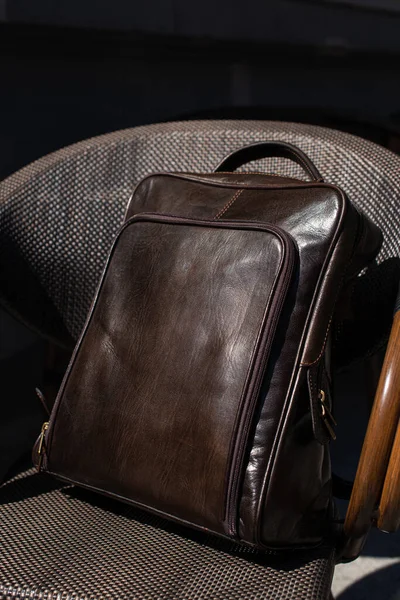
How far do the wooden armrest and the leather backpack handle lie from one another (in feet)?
1.12

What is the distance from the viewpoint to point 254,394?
93cm

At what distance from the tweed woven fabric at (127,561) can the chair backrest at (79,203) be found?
396 millimetres

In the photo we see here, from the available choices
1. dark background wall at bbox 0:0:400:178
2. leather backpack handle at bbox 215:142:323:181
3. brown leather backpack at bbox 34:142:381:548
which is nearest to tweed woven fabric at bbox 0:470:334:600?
brown leather backpack at bbox 34:142:381:548

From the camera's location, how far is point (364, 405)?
2.33 m

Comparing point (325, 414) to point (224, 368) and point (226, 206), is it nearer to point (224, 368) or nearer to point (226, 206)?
point (224, 368)

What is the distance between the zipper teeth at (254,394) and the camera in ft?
3.03

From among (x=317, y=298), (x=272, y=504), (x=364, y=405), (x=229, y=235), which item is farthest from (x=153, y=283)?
(x=364, y=405)

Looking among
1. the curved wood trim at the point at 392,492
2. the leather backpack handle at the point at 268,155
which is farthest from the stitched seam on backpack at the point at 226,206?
the curved wood trim at the point at 392,492

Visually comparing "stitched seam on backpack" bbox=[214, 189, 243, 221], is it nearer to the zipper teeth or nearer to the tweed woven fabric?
the zipper teeth

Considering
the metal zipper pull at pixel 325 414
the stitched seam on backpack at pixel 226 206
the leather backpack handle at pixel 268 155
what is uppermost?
the leather backpack handle at pixel 268 155

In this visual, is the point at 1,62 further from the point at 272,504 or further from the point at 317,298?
the point at 272,504

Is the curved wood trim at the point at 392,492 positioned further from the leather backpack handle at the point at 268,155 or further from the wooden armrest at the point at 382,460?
the leather backpack handle at the point at 268,155

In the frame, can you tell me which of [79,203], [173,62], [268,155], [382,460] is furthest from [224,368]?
[173,62]

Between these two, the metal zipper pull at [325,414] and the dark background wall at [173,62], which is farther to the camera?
the dark background wall at [173,62]
